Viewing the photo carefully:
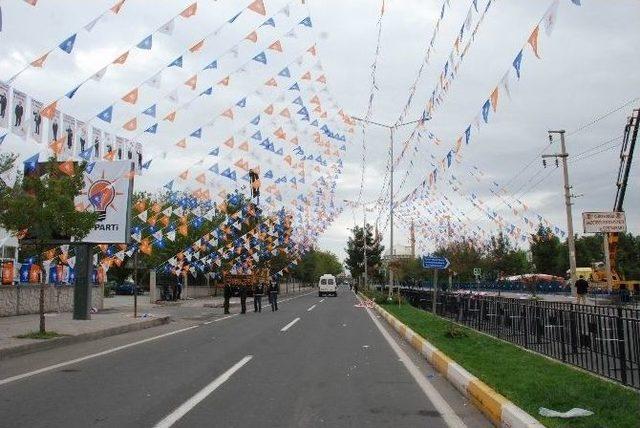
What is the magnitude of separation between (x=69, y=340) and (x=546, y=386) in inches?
449

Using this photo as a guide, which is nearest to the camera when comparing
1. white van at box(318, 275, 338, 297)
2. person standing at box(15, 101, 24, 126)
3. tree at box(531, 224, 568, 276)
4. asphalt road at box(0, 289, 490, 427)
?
asphalt road at box(0, 289, 490, 427)

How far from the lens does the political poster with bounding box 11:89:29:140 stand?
14.8 metres

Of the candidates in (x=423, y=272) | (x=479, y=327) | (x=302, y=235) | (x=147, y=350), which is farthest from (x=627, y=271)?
(x=147, y=350)

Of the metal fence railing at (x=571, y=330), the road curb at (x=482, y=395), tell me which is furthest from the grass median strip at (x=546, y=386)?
the metal fence railing at (x=571, y=330)

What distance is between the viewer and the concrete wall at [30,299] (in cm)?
2259

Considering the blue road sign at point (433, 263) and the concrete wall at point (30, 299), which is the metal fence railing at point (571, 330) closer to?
A: the blue road sign at point (433, 263)

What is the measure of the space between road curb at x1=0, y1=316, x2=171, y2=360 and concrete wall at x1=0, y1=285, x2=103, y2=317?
5866mm

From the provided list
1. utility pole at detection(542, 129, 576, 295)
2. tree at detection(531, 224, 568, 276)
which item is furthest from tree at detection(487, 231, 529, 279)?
utility pole at detection(542, 129, 576, 295)

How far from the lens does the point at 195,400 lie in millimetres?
7598

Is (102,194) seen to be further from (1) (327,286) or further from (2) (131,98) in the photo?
(1) (327,286)

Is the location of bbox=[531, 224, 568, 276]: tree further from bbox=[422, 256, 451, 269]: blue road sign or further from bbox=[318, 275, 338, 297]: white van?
bbox=[422, 256, 451, 269]: blue road sign

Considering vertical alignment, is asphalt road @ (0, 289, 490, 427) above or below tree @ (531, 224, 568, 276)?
below

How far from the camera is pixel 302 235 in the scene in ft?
154

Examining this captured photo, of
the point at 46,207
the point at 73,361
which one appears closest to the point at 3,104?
the point at 46,207
